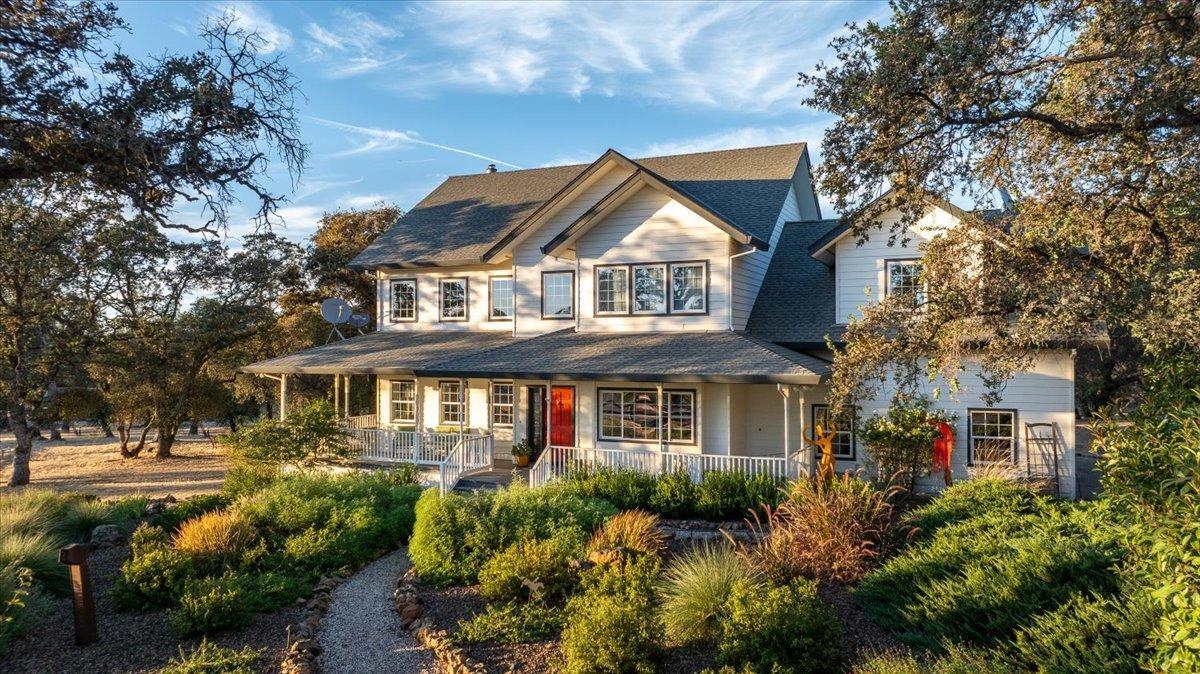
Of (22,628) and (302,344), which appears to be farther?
(302,344)

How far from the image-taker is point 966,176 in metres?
7.81

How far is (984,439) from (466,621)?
12117 millimetres

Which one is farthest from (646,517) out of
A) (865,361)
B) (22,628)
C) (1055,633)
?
(22,628)

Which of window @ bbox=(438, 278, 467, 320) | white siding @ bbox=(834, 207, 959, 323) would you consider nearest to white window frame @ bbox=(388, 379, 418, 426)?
window @ bbox=(438, 278, 467, 320)

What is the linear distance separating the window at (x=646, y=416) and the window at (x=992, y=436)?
20.0 ft

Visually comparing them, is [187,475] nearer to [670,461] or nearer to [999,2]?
[670,461]

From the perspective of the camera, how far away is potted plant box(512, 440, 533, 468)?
670 inches

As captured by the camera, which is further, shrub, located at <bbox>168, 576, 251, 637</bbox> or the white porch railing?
the white porch railing

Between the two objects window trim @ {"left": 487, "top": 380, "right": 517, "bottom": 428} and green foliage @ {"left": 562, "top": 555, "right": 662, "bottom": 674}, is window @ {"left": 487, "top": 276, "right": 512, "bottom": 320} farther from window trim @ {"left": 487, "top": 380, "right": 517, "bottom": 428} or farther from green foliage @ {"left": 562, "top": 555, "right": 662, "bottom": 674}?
green foliage @ {"left": 562, "top": 555, "right": 662, "bottom": 674}

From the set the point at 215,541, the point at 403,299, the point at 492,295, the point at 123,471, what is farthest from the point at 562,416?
the point at 123,471

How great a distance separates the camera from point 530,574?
8.10m

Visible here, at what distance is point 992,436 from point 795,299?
5.52m

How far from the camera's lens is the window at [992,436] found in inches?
561

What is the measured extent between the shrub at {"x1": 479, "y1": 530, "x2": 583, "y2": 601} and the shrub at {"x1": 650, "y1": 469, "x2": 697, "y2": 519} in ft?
13.4
